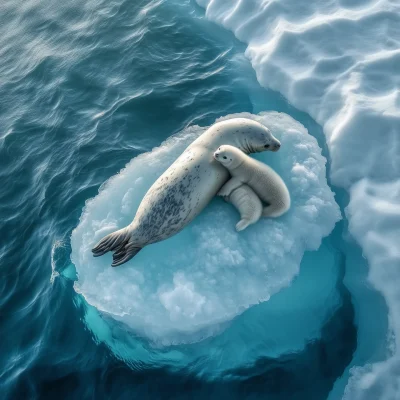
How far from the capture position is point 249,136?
14.4ft

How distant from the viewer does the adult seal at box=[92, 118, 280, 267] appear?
3861 millimetres

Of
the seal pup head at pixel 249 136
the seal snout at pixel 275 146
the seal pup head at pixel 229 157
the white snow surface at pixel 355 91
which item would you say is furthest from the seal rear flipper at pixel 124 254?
the white snow surface at pixel 355 91

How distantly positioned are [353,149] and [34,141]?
434 cm

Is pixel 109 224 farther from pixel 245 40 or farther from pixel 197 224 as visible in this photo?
pixel 245 40

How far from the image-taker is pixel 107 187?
451 centimetres

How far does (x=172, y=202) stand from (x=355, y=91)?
2.55 metres

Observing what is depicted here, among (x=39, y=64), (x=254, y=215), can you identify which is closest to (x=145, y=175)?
(x=254, y=215)

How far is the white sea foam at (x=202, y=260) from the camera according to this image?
3588 mm

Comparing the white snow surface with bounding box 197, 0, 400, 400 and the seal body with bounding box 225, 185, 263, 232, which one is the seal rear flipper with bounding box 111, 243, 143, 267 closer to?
the seal body with bounding box 225, 185, 263, 232

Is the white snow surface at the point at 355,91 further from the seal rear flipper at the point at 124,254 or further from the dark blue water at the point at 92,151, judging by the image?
the seal rear flipper at the point at 124,254

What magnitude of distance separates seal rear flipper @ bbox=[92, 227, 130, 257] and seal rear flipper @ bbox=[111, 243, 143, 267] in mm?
44

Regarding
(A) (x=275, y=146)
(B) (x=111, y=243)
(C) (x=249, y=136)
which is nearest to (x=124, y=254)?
(B) (x=111, y=243)

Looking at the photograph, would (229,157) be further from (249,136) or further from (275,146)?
(275,146)

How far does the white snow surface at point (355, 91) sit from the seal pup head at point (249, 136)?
0.69 m
